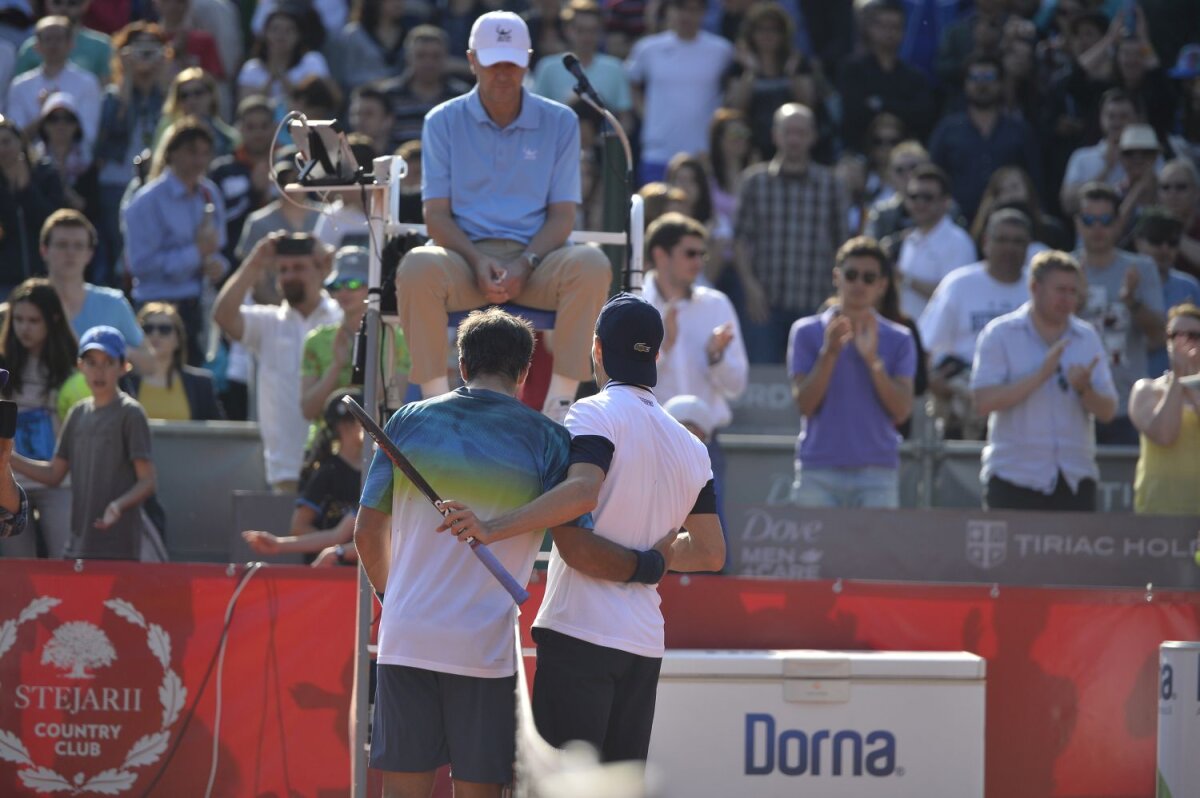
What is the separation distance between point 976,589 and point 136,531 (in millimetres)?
4470

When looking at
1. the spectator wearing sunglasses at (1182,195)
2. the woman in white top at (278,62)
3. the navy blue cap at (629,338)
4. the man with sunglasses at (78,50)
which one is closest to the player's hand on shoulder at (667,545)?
the navy blue cap at (629,338)

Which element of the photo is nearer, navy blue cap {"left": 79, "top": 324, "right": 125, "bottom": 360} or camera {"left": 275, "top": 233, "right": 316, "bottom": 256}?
navy blue cap {"left": 79, "top": 324, "right": 125, "bottom": 360}

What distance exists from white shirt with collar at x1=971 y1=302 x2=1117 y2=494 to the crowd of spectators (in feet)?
0.08

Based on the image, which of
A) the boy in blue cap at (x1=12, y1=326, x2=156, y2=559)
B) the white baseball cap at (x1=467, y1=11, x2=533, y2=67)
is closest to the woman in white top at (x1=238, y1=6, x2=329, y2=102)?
the boy in blue cap at (x1=12, y1=326, x2=156, y2=559)

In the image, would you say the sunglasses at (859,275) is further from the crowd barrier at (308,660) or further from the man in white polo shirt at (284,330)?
the man in white polo shirt at (284,330)

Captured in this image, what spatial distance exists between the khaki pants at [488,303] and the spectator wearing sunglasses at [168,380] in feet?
13.2

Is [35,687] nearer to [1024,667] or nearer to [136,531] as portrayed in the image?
[136,531]

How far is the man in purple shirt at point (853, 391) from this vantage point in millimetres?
10102

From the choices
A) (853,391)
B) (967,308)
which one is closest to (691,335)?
(853,391)

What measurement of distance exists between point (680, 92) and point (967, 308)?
4.13 meters

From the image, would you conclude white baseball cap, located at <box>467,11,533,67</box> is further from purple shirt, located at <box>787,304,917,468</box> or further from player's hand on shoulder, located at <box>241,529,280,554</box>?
purple shirt, located at <box>787,304,917,468</box>

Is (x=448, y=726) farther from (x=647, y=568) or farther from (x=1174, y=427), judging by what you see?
(x=1174, y=427)

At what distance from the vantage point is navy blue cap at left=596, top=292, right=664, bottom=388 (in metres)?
5.66

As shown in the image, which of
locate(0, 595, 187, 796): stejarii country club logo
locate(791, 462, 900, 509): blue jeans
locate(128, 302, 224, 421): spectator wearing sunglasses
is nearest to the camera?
locate(0, 595, 187, 796): stejarii country club logo
